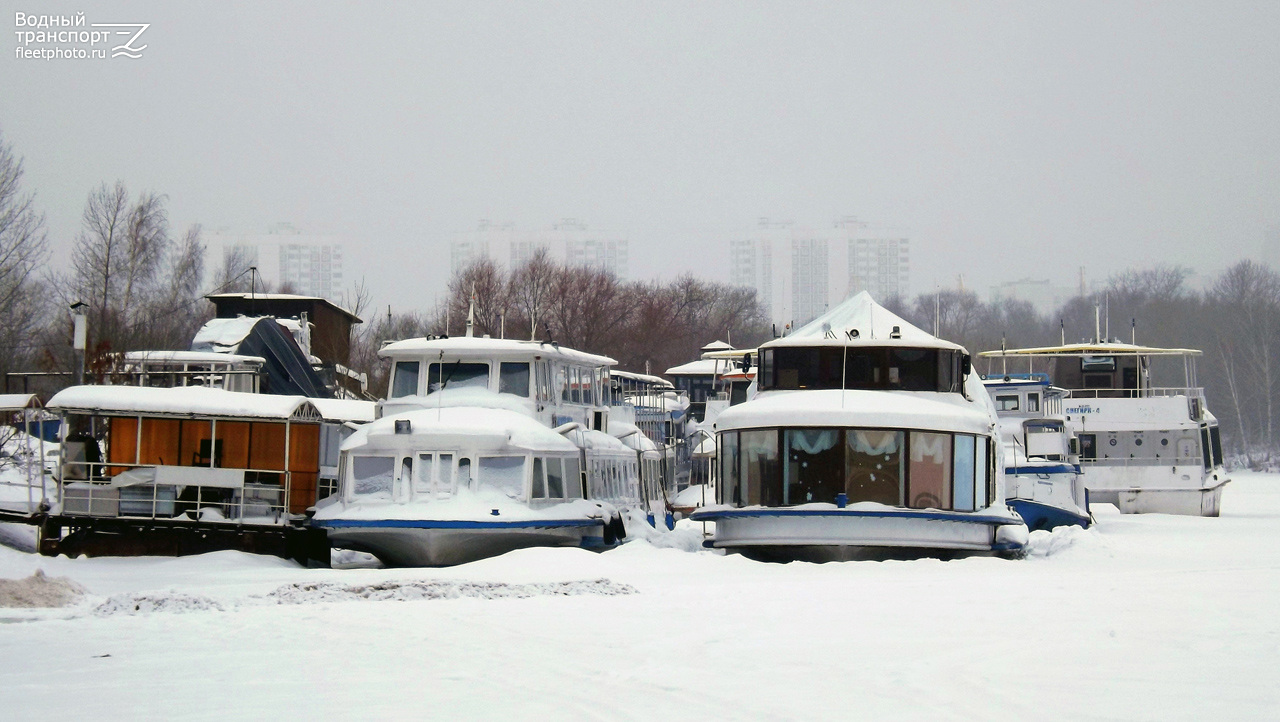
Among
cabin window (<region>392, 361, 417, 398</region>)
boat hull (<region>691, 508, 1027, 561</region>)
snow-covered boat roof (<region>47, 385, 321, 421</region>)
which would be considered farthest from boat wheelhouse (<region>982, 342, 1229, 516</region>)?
snow-covered boat roof (<region>47, 385, 321, 421</region>)

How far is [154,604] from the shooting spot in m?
15.2

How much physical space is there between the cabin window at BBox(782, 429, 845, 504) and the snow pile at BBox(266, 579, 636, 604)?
5298 mm

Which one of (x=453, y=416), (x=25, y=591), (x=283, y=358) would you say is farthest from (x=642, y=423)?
(x=25, y=591)

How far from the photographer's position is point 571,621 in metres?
14.5

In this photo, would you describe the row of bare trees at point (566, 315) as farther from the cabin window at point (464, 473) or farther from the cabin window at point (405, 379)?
the cabin window at point (464, 473)

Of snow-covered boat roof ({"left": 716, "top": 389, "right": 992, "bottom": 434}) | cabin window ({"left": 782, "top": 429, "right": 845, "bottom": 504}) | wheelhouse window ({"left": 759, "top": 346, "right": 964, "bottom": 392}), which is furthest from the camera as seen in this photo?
wheelhouse window ({"left": 759, "top": 346, "right": 964, "bottom": 392})

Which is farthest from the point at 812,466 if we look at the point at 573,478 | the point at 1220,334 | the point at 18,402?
the point at 1220,334

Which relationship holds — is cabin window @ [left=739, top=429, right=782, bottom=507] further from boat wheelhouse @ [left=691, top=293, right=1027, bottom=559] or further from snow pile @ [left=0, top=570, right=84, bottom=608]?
snow pile @ [left=0, top=570, right=84, bottom=608]

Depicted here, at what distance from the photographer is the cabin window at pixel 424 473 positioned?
2323 centimetres

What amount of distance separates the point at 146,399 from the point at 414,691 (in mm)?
14233

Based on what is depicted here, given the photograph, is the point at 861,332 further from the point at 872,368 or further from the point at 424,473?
the point at 424,473

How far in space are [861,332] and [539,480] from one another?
6.05 m

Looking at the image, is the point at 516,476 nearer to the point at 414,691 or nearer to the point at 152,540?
the point at 152,540

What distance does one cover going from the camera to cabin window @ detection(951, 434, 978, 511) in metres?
22.4
